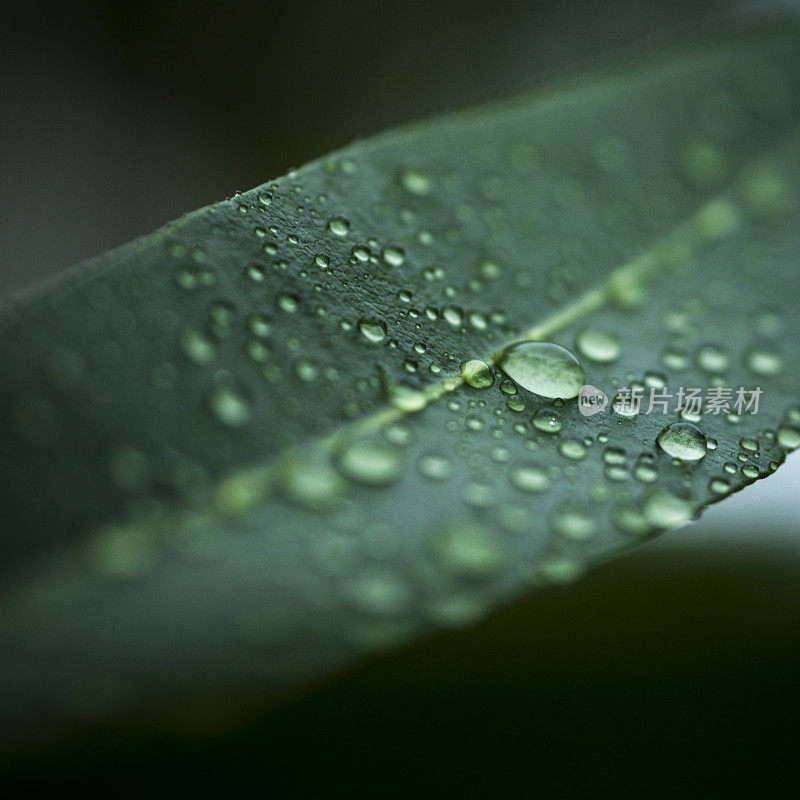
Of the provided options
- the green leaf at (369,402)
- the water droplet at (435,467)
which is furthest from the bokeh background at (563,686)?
the water droplet at (435,467)

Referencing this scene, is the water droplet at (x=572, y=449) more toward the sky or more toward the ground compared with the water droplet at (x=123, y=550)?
more toward the sky

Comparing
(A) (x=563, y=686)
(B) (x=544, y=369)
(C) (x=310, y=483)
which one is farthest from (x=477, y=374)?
(A) (x=563, y=686)

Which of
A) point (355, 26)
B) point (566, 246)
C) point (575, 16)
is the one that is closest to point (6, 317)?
point (566, 246)

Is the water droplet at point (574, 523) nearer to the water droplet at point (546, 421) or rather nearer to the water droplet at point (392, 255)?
the water droplet at point (546, 421)

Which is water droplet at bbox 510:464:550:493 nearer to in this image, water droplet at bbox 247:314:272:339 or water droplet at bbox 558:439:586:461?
water droplet at bbox 558:439:586:461

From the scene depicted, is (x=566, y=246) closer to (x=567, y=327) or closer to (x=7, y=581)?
(x=567, y=327)
